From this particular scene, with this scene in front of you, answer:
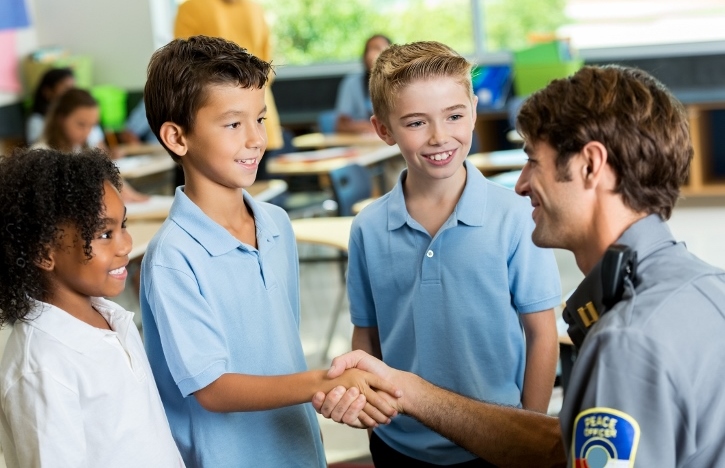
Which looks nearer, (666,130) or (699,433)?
(699,433)

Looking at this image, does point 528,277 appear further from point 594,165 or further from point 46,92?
point 46,92

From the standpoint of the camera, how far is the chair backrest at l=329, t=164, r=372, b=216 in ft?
15.2

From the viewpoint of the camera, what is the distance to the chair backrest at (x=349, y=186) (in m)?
4.63

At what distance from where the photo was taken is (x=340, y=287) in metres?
5.72

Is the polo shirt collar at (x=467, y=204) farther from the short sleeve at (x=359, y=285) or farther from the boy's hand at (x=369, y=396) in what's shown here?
the boy's hand at (x=369, y=396)

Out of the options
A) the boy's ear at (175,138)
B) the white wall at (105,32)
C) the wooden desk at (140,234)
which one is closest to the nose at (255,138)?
the boy's ear at (175,138)

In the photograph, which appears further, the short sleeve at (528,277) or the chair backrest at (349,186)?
the chair backrest at (349,186)

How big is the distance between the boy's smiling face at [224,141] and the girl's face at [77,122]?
3.48 m

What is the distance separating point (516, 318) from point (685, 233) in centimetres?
473

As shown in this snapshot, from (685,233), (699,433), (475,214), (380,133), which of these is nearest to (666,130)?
(699,433)

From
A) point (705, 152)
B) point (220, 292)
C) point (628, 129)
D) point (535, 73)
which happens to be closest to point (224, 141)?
point (220, 292)

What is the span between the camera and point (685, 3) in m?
7.47

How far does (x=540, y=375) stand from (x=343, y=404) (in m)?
0.42

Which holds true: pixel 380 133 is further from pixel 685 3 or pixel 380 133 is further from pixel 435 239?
pixel 685 3
